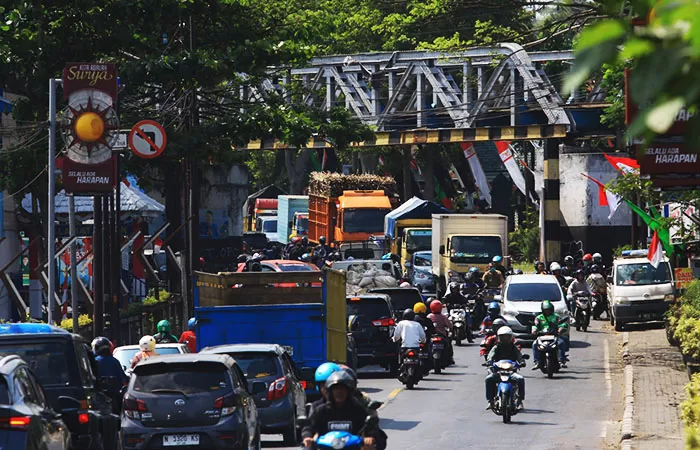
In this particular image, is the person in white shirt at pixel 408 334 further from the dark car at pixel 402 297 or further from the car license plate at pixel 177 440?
the car license plate at pixel 177 440

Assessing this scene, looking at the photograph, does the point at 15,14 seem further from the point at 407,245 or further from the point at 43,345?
the point at 407,245

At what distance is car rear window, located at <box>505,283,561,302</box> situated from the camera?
111 ft

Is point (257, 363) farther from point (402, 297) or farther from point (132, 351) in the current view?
point (402, 297)

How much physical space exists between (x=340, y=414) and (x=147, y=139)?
17544mm

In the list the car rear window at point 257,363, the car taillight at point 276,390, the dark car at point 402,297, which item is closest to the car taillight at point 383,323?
the dark car at point 402,297

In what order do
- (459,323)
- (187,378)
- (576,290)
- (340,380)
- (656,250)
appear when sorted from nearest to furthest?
(340,380) → (187,378) → (656,250) → (459,323) → (576,290)

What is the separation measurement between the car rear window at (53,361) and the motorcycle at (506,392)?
321 inches

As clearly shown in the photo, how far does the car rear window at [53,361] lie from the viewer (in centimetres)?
1416

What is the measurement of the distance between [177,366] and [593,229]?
4540cm

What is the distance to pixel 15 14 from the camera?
88.1 feet

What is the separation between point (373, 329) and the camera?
28000mm

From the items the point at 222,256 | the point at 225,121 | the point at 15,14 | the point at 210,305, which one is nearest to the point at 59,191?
the point at 225,121

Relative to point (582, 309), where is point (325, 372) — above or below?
above

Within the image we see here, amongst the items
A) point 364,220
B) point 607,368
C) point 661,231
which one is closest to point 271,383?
point 607,368
